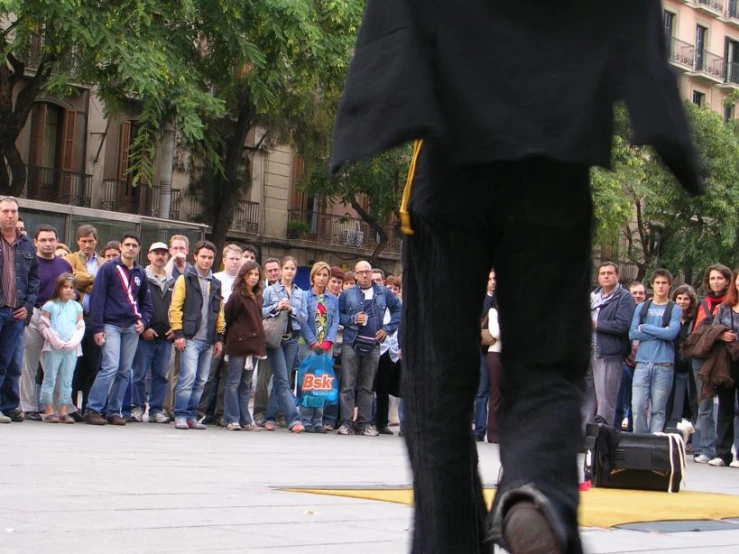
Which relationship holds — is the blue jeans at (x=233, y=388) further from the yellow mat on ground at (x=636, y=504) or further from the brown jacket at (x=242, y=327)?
the yellow mat on ground at (x=636, y=504)

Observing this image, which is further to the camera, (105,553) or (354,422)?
(354,422)

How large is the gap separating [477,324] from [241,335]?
12101 millimetres

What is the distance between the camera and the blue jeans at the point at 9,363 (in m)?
12.8

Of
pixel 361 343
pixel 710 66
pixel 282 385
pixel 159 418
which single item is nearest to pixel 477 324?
pixel 159 418

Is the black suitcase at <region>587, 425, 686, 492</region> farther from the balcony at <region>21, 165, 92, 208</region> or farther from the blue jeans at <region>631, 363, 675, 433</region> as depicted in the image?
the balcony at <region>21, 165, 92, 208</region>

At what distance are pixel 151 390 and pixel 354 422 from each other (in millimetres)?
2633

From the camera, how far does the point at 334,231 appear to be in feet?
150

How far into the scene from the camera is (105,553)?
4.08 m

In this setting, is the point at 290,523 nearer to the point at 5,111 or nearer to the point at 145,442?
the point at 145,442

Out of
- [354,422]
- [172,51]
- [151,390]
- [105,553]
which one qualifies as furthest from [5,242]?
[172,51]

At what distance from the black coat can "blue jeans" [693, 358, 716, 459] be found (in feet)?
40.1

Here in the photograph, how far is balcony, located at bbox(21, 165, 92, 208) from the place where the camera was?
36219 mm

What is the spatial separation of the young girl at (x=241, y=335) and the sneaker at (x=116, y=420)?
1342 millimetres

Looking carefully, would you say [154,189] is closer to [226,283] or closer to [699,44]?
[226,283]
